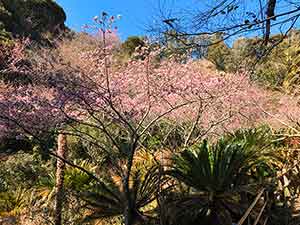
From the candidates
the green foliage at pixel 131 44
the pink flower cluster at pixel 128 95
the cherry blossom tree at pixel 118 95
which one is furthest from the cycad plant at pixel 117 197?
the green foliage at pixel 131 44

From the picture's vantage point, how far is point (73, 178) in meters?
9.12

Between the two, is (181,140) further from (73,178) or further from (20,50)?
(20,50)

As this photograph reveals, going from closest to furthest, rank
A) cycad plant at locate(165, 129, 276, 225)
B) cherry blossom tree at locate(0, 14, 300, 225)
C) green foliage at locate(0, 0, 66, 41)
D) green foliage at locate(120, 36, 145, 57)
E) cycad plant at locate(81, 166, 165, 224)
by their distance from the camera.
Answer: cycad plant at locate(165, 129, 276, 225) → cycad plant at locate(81, 166, 165, 224) → cherry blossom tree at locate(0, 14, 300, 225) → green foliage at locate(0, 0, 66, 41) → green foliage at locate(120, 36, 145, 57)

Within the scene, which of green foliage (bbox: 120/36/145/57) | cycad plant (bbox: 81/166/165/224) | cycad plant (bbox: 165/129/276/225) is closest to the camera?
cycad plant (bbox: 165/129/276/225)

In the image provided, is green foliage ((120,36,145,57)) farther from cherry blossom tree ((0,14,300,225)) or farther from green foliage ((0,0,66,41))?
cherry blossom tree ((0,14,300,225))

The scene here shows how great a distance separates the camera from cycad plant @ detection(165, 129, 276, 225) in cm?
487

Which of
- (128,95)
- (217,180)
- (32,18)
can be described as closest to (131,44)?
(32,18)

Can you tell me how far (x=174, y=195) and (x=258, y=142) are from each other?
1.37 metres

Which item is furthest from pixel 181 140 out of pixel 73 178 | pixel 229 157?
pixel 229 157

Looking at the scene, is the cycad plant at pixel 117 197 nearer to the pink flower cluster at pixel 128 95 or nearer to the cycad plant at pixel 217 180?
the cycad plant at pixel 217 180

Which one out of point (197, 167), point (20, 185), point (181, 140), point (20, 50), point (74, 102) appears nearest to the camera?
point (197, 167)

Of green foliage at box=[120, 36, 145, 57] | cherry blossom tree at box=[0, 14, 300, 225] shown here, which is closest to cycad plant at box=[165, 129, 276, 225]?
A: cherry blossom tree at box=[0, 14, 300, 225]

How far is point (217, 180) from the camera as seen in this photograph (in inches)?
201

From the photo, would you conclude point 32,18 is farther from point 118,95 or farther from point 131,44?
point 118,95
